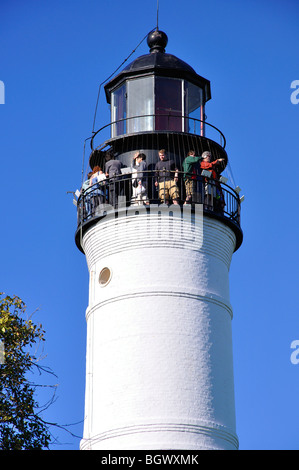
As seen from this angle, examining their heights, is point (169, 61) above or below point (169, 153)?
above

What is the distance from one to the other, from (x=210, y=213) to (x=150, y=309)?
126 inches

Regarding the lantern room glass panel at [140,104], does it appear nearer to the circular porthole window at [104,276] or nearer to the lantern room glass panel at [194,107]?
the lantern room glass panel at [194,107]

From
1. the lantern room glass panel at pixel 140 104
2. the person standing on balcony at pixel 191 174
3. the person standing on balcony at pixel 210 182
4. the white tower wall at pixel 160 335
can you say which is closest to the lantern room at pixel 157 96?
the lantern room glass panel at pixel 140 104

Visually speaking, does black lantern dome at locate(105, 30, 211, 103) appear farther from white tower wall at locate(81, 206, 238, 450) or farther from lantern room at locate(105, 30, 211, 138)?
white tower wall at locate(81, 206, 238, 450)

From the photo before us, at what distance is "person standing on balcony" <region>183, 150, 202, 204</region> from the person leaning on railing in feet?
0.94

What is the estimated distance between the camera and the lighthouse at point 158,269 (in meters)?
33.4

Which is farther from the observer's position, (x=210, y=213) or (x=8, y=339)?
(x=210, y=213)

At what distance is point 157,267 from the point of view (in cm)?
3475

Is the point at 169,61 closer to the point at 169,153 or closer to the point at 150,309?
the point at 169,153

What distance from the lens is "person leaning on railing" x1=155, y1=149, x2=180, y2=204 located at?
3538 centimetres

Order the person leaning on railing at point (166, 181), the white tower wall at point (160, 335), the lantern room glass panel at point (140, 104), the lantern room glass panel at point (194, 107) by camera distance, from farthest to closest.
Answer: the lantern room glass panel at point (194, 107) < the lantern room glass panel at point (140, 104) < the person leaning on railing at point (166, 181) < the white tower wall at point (160, 335)

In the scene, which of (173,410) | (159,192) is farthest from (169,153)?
(173,410)

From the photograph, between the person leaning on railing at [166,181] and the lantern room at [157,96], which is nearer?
the person leaning on railing at [166,181]

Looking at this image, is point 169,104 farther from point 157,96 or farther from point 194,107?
point 194,107
